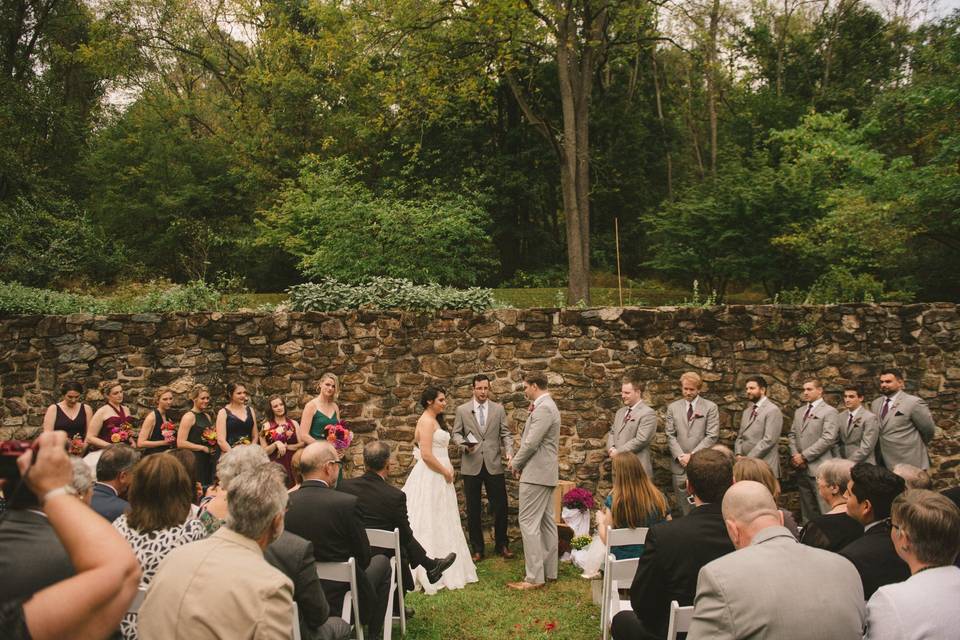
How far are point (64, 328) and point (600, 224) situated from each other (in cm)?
1606

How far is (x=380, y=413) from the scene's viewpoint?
8375mm

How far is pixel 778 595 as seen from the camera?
7.80ft

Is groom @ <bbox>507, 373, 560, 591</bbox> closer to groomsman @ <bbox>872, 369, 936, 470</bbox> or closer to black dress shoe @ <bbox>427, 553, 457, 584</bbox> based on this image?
black dress shoe @ <bbox>427, 553, 457, 584</bbox>

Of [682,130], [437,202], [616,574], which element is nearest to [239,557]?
[616,574]

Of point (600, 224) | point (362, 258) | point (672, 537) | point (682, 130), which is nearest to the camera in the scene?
point (672, 537)

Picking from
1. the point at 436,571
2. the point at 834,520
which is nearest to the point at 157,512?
the point at 436,571

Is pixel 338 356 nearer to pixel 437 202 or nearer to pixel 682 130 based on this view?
pixel 437 202

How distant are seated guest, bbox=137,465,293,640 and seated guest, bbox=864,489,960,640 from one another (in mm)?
2278

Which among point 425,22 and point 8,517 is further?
point 425,22

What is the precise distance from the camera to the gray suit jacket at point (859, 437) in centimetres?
707

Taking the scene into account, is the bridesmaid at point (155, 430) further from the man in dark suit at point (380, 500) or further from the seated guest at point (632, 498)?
the seated guest at point (632, 498)

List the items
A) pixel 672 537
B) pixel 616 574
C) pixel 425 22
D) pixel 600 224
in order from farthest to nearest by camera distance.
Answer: pixel 600 224, pixel 425 22, pixel 616 574, pixel 672 537

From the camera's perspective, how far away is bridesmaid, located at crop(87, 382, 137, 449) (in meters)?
7.33

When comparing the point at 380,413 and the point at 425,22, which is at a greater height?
the point at 425,22
